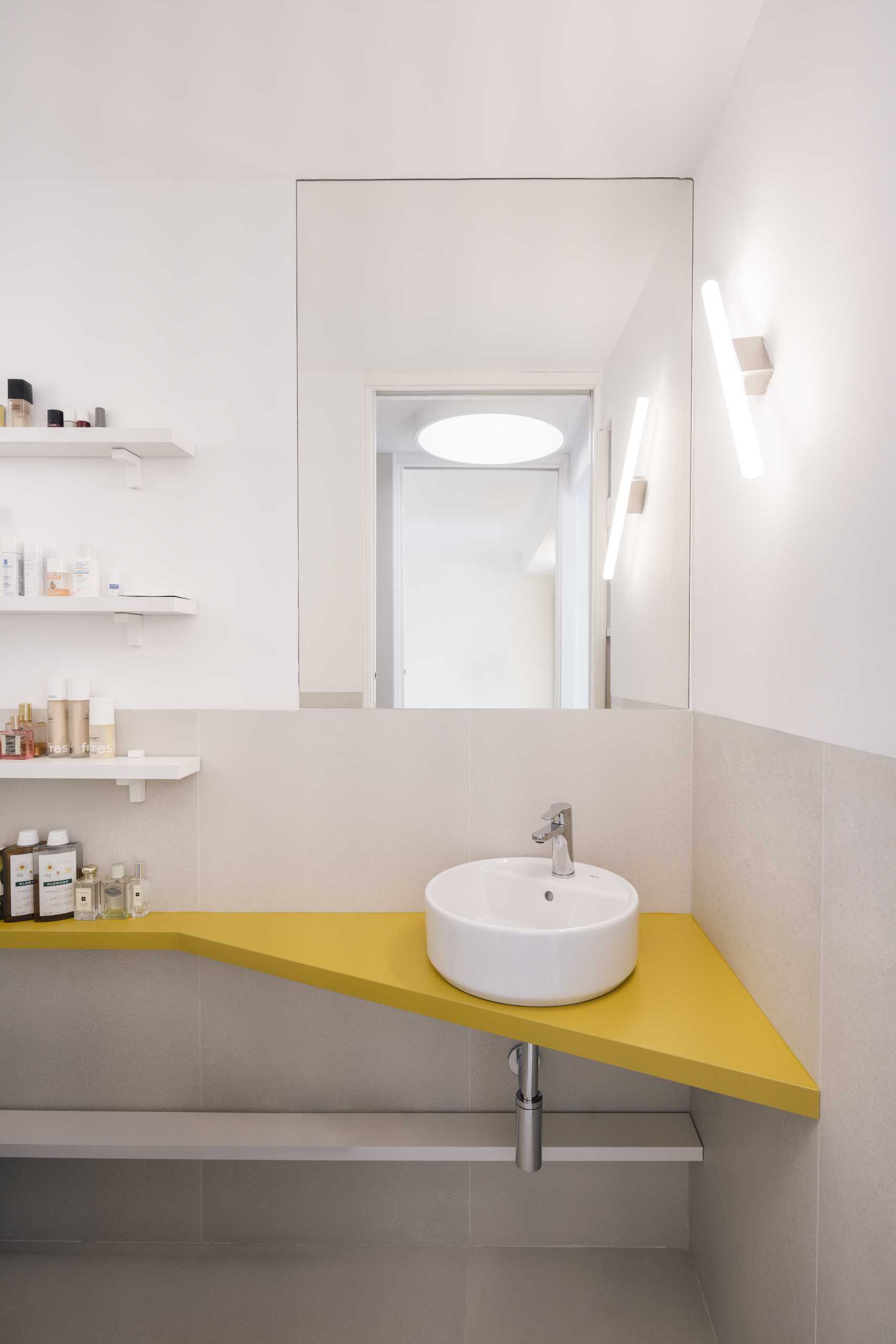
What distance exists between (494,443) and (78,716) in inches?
43.4

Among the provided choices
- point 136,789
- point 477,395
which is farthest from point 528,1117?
point 477,395

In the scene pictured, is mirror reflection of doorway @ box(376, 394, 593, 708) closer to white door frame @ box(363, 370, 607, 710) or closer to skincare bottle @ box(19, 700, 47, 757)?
white door frame @ box(363, 370, 607, 710)

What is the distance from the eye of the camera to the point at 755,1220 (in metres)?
1.26

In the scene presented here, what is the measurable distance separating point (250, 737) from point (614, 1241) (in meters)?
1.43

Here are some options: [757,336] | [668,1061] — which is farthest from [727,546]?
[668,1061]

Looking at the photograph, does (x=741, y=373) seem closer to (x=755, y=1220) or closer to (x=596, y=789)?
(x=596, y=789)

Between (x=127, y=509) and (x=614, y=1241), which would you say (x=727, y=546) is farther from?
(x=614, y=1241)

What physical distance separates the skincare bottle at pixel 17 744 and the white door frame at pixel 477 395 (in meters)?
0.71

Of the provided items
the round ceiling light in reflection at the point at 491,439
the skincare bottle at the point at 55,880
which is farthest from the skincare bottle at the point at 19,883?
the round ceiling light in reflection at the point at 491,439

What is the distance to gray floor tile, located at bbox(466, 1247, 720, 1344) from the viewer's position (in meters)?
1.49

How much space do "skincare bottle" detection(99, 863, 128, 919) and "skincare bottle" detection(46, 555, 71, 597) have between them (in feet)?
1.98

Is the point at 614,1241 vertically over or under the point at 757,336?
under

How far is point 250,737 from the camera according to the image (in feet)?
5.48

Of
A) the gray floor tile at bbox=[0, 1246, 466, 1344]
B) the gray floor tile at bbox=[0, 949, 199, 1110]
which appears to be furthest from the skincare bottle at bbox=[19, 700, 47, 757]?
the gray floor tile at bbox=[0, 1246, 466, 1344]
